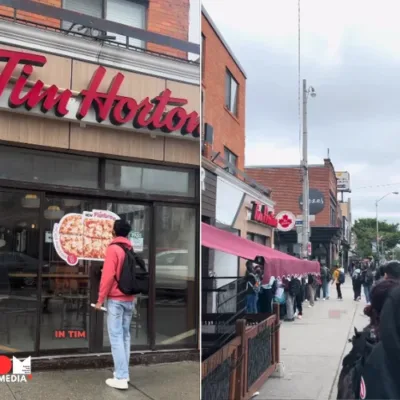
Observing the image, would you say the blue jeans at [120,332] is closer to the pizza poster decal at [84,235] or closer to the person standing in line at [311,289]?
the pizza poster decal at [84,235]

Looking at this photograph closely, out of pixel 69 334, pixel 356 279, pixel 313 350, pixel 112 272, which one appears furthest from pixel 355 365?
pixel 69 334

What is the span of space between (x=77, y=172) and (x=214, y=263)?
1.63 ft

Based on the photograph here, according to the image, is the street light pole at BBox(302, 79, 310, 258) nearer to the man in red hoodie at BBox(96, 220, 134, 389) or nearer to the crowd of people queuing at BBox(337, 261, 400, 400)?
the crowd of people queuing at BBox(337, 261, 400, 400)

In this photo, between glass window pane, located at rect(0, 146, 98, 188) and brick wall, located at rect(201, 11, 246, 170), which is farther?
glass window pane, located at rect(0, 146, 98, 188)

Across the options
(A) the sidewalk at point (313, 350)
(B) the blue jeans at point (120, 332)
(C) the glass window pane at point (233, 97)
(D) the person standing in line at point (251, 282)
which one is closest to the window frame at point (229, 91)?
(C) the glass window pane at point (233, 97)

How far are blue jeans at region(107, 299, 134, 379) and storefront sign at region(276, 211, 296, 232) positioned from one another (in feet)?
1.69

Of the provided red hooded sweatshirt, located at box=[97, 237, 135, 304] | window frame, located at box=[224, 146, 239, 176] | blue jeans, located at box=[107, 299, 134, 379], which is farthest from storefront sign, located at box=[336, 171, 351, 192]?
blue jeans, located at box=[107, 299, 134, 379]

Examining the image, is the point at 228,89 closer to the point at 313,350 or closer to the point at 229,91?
the point at 229,91

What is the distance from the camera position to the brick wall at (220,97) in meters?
1.08

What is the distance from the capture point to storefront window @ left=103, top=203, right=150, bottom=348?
52.2 inches

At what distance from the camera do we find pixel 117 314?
4.53ft

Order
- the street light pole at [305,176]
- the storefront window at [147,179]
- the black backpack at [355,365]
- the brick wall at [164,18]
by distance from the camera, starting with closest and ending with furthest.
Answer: the black backpack at [355,365] < the street light pole at [305,176] < the brick wall at [164,18] < the storefront window at [147,179]

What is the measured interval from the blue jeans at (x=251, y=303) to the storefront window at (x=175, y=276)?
20 cm

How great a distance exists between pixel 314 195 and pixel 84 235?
2.12ft
